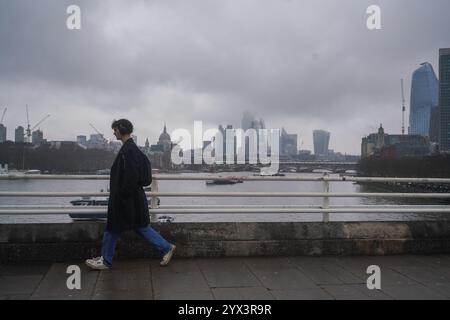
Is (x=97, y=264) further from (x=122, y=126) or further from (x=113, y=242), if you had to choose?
(x=122, y=126)

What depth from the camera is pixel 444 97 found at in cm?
15612

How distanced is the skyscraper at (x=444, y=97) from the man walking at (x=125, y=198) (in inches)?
6383

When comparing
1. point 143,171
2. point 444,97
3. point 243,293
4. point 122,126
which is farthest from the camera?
point 444,97

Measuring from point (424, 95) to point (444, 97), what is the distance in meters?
26.6

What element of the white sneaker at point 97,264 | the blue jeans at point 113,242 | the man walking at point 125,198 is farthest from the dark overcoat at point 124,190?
the white sneaker at point 97,264

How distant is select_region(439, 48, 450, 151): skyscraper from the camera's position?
5891 inches

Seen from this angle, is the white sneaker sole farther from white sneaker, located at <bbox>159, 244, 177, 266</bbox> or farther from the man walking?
white sneaker, located at <bbox>159, 244, 177, 266</bbox>

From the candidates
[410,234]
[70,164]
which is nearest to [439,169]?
[70,164]

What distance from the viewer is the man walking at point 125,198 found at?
5.04 metres

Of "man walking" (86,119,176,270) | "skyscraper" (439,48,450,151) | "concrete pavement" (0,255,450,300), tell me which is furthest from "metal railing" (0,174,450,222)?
"skyscraper" (439,48,450,151)

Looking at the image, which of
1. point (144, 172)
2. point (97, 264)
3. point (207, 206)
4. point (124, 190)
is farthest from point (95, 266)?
point (207, 206)

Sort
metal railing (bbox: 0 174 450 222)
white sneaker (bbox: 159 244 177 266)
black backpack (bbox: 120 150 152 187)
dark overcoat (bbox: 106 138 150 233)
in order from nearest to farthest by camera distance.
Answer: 1. dark overcoat (bbox: 106 138 150 233)
2. black backpack (bbox: 120 150 152 187)
3. white sneaker (bbox: 159 244 177 266)
4. metal railing (bbox: 0 174 450 222)

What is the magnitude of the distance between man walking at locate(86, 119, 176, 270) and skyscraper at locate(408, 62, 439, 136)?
187m
